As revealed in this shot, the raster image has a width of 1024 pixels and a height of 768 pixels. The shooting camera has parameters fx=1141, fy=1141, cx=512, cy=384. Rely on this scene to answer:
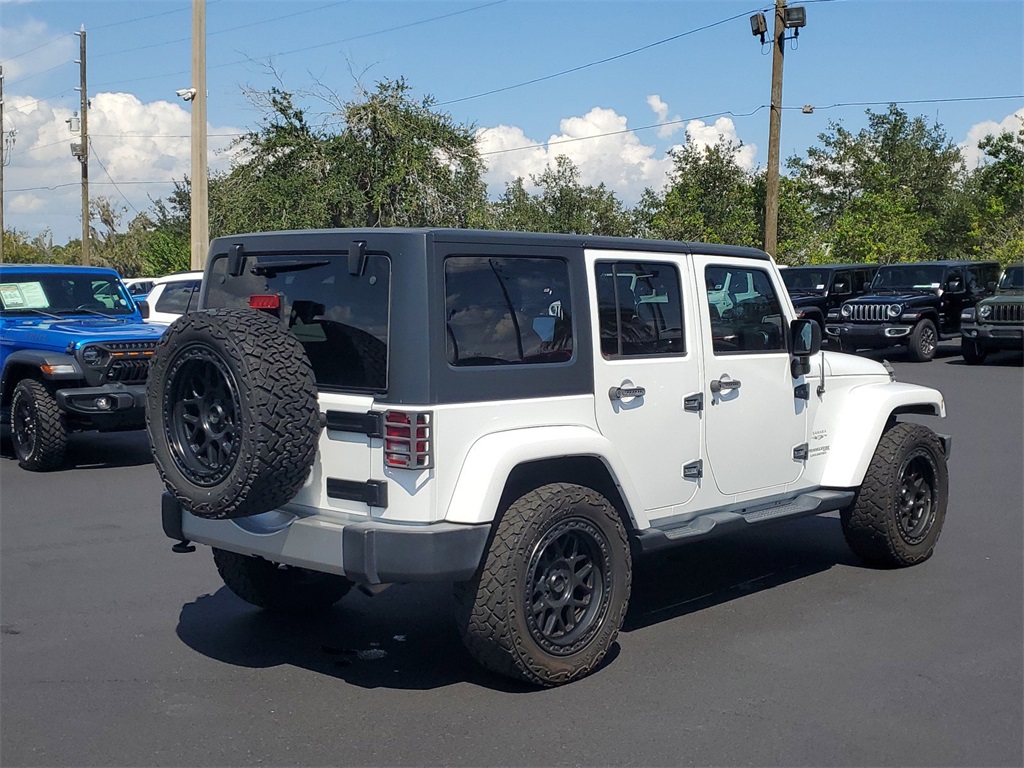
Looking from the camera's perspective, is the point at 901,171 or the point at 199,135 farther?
the point at 901,171

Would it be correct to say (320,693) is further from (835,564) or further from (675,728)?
(835,564)

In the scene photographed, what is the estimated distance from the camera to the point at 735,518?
5.84 metres

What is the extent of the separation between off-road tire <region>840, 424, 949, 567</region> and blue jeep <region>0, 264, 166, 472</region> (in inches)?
260

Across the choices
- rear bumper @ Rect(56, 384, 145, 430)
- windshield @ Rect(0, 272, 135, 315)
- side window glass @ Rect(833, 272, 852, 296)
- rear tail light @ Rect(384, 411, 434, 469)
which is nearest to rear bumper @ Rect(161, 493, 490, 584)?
rear tail light @ Rect(384, 411, 434, 469)

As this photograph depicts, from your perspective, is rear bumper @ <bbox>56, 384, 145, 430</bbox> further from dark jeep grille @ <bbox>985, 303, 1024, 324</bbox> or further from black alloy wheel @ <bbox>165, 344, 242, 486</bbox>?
dark jeep grille @ <bbox>985, 303, 1024, 324</bbox>

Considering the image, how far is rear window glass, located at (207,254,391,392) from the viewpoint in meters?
4.74

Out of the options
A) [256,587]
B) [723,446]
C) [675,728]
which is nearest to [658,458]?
[723,446]

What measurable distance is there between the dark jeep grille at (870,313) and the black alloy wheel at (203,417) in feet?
64.3

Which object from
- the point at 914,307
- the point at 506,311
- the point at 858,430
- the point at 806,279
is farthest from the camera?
the point at 806,279

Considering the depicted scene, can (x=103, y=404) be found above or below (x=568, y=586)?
above

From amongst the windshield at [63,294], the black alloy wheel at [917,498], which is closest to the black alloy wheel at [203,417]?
the black alloy wheel at [917,498]

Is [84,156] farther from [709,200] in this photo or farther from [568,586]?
[568,586]

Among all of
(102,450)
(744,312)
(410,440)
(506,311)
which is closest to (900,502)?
(744,312)

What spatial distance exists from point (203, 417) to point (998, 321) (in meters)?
19.4
